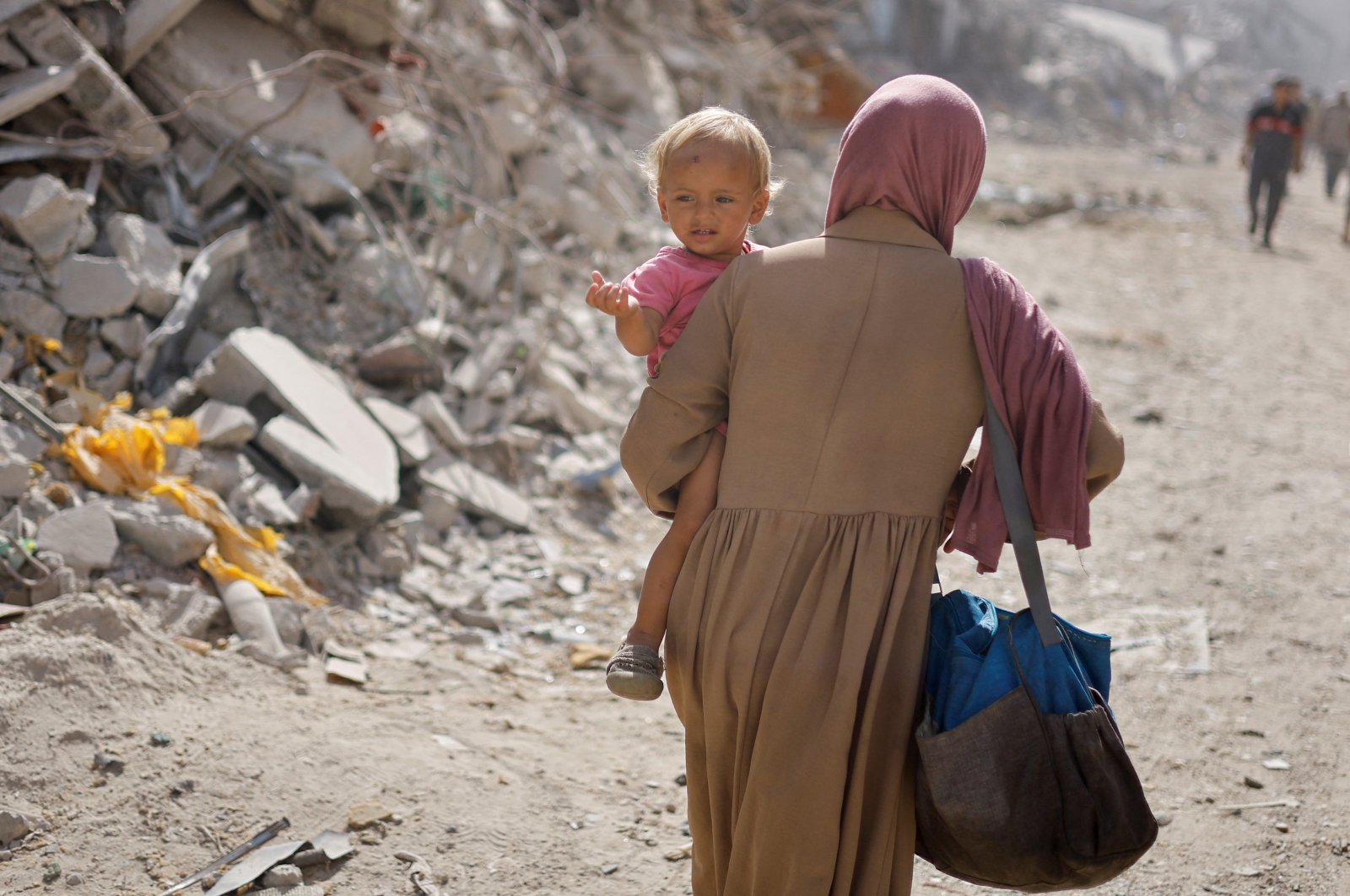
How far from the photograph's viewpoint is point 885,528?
180 cm

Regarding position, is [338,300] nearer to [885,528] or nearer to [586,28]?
[885,528]

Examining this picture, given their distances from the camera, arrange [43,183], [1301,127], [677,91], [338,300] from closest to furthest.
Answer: [43,183] → [338,300] → [677,91] → [1301,127]

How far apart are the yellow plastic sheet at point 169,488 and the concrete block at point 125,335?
37 centimetres

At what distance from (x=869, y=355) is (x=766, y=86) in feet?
30.9

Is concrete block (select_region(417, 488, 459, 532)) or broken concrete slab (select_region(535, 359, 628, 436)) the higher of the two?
broken concrete slab (select_region(535, 359, 628, 436))

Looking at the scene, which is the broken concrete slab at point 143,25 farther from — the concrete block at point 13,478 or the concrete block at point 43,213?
the concrete block at point 13,478

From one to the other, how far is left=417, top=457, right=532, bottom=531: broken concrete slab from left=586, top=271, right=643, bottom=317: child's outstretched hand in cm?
266

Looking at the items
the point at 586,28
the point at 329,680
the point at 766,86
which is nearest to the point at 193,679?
the point at 329,680

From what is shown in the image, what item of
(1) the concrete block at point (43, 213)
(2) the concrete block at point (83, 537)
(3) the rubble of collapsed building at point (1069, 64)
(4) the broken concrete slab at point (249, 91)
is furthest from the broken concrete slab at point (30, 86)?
(3) the rubble of collapsed building at point (1069, 64)

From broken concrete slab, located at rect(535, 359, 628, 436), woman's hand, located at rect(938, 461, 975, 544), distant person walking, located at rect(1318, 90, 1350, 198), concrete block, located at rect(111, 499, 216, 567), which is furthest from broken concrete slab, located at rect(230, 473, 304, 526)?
distant person walking, located at rect(1318, 90, 1350, 198)

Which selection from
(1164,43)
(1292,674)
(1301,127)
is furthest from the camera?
(1164,43)

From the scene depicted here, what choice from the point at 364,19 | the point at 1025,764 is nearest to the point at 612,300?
the point at 1025,764

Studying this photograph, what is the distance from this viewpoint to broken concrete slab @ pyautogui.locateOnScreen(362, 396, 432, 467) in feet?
14.6

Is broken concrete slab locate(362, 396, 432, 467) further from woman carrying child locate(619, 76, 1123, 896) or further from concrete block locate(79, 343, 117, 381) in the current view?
woman carrying child locate(619, 76, 1123, 896)
